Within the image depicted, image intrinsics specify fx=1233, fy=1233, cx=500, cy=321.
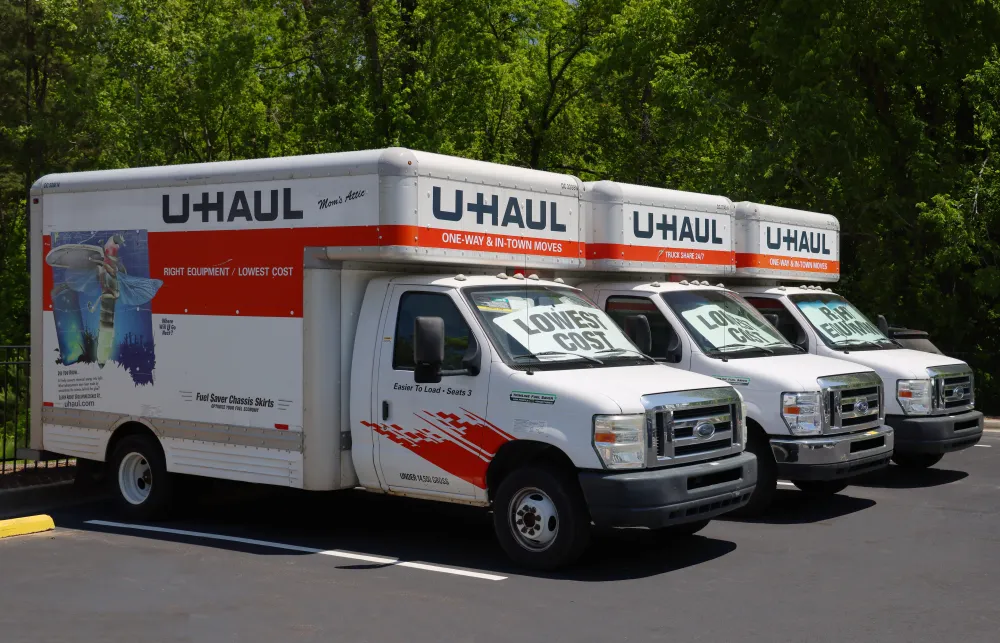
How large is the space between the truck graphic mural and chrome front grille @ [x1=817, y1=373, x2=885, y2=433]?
5.90 meters

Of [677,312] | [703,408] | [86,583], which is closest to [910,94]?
[677,312]

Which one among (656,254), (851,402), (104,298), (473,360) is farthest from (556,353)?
(104,298)

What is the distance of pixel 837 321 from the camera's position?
1349 centimetres

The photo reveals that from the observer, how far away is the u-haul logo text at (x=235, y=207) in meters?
9.80

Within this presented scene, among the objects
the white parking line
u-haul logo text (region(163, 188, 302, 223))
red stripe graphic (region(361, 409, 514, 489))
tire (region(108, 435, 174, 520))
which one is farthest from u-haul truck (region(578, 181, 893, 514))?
tire (region(108, 435, 174, 520))

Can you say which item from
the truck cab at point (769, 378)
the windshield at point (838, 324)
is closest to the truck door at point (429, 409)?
the truck cab at point (769, 378)

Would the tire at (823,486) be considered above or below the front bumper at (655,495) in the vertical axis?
below

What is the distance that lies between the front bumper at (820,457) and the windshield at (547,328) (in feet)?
6.05

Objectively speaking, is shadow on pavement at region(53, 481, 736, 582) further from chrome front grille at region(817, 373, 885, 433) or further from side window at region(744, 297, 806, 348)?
side window at region(744, 297, 806, 348)

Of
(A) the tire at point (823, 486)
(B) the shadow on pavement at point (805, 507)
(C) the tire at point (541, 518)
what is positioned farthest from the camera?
(A) the tire at point (823, 486)

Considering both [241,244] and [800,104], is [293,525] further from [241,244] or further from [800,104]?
[800,104]

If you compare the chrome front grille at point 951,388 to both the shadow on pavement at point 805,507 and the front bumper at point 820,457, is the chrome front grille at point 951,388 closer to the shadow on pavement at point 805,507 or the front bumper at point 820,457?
the shadow on pavement at point 805,507

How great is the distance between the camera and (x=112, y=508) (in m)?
11.6

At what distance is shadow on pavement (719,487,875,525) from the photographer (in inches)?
437
